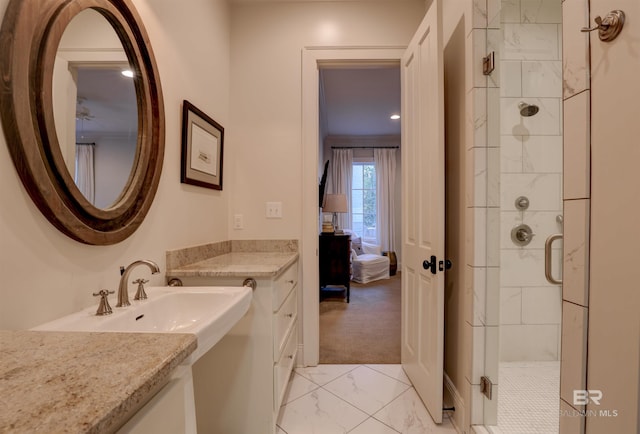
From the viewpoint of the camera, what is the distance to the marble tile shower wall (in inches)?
79.0

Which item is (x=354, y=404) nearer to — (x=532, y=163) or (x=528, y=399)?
(x=528, y=399)

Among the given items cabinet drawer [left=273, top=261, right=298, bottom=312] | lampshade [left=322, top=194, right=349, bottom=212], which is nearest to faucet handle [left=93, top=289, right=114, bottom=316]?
cabinet drawer [left=273, top=261, right=298, bottom=312]

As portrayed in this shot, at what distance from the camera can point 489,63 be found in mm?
1318

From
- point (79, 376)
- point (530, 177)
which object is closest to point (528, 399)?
point (530, 177)

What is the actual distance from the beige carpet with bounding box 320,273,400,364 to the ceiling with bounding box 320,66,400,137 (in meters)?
2.46

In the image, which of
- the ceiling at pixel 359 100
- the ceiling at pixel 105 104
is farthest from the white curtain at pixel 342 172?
the ceiling at pixel 105 104

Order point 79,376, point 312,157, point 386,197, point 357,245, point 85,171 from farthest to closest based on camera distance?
point 386,197, point 357,245, point 312,157, point 85,171, point 79,376

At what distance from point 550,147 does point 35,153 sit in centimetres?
273

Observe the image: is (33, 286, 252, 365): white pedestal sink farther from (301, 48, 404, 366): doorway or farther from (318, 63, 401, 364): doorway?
(318, 63, 401, 364): doorway

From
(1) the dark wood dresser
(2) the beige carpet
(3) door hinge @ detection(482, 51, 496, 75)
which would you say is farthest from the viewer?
(1) the dark wood dresser

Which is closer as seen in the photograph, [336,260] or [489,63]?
[489,63]

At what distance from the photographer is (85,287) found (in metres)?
0.95

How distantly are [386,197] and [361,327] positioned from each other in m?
3.51

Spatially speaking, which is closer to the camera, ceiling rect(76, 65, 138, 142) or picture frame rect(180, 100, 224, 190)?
ceiling rect(76, 65, 138, 142)
